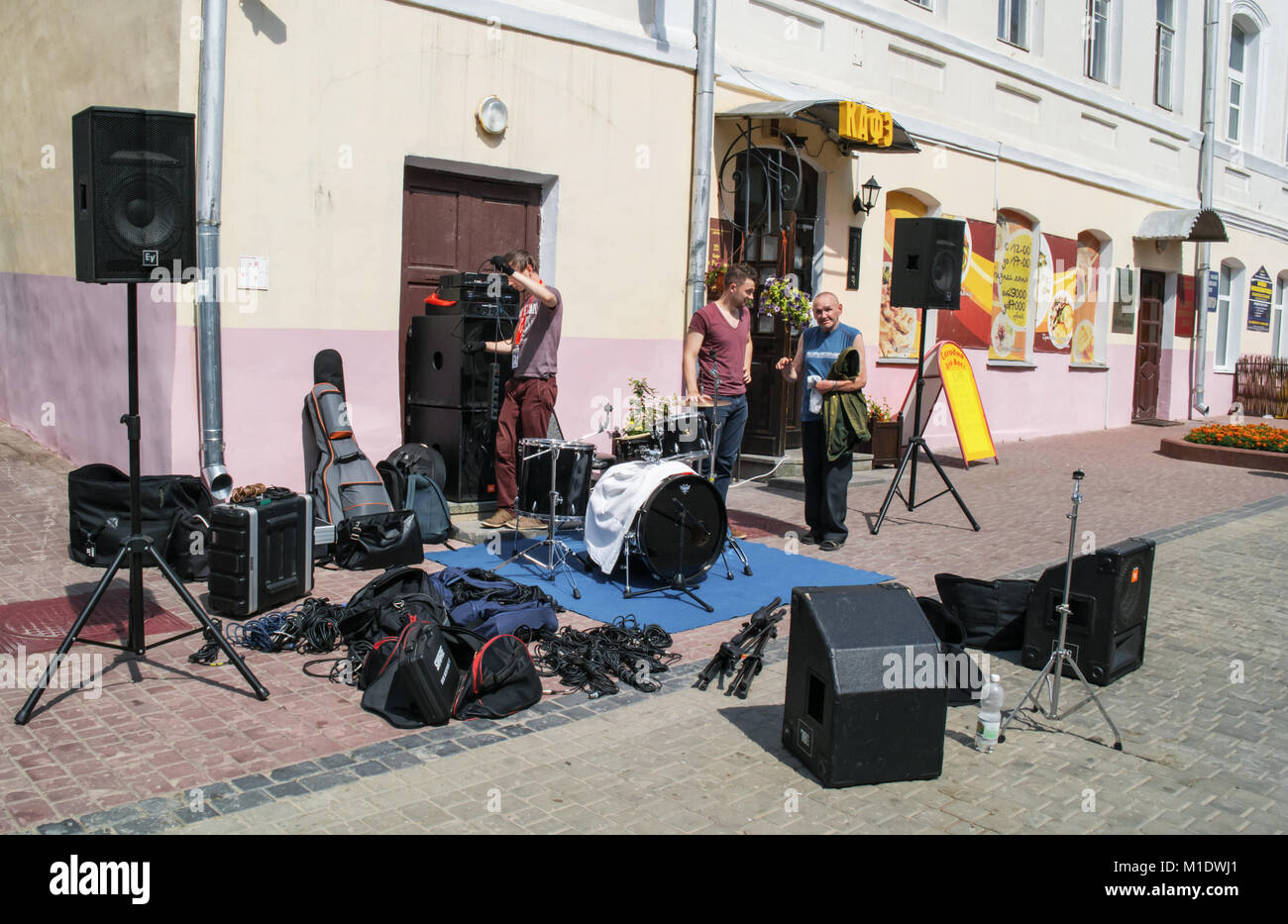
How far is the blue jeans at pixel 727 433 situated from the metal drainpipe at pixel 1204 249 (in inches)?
590

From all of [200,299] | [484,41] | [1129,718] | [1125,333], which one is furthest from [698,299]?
[1125,333]

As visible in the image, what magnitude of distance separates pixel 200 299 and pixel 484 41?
10.8 feet

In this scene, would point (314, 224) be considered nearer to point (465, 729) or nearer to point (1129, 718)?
point (465, 729)

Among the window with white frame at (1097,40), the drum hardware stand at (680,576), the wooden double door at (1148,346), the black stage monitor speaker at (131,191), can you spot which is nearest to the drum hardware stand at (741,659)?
the drum hardware stand at (680,576)

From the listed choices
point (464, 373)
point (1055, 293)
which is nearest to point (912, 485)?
point (464, 373)

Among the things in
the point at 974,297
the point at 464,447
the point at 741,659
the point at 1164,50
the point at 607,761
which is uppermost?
the point at 1164,50

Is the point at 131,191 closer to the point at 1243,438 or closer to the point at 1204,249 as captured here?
the point at 1243,438

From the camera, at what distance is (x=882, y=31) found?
13055mm

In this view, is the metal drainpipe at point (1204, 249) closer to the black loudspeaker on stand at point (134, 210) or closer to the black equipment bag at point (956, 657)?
the black equipment bag at point (956, 657)

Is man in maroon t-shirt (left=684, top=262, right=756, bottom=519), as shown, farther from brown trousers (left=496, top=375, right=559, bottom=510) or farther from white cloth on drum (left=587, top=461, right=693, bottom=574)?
white cloth on drum (left=587, top=461, right=693, bottom=574)

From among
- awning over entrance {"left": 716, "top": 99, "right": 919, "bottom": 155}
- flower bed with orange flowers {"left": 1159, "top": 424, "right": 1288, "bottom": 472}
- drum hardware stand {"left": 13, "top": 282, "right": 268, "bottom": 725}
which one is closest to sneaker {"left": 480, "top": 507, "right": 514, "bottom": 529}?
drum hardware stand {"left": 13, "top": 282, "right": 268, "bottom": 725}

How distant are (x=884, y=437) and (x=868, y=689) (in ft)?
29.1

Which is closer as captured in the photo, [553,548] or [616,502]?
[616,502]

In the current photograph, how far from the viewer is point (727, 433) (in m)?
8.39
